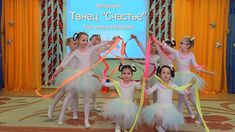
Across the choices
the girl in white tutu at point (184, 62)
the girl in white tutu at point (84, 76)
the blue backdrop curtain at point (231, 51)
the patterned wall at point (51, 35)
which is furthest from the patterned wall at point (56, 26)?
the girl in white tutu at point (84, 76)

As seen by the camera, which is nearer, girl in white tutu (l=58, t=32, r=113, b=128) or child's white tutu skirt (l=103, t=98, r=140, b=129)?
child's white tutu skirt (l=103, t=98, r=140, b=129)

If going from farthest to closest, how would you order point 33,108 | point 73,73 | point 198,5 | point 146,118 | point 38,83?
point 38,83
point 198,5
point 33,108
point 73,73
point 146,118

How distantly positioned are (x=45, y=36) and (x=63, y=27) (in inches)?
18.2

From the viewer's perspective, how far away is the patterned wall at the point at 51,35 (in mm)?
8039

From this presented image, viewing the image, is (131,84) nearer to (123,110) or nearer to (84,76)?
(123,110)

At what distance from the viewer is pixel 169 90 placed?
171 inches

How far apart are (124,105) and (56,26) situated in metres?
4.34

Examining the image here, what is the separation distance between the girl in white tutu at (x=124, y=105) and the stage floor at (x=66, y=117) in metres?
0.26

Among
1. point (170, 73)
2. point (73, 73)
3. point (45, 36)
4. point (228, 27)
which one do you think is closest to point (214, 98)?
point (228, 27)

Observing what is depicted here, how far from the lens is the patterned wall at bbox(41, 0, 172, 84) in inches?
311

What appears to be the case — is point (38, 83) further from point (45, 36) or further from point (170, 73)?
point (170, 73)

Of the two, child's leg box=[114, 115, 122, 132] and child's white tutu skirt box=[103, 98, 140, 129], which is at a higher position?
child's white tutu skirt box=[103, 98, 140, 129]

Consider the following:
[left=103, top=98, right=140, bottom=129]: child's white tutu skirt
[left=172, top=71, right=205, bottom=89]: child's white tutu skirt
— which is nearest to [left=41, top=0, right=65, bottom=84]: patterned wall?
[left=172, top=71, right=205, bottom=89]: child's white tutu skirt

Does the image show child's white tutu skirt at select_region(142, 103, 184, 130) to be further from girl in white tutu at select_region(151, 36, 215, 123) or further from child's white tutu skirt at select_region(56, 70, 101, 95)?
child's white tutu skirt at select_region(56, 70, 101, 95)
